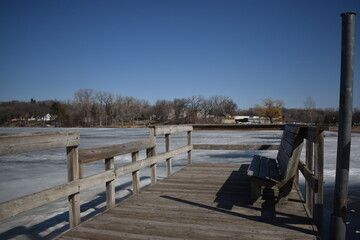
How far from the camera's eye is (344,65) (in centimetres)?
257

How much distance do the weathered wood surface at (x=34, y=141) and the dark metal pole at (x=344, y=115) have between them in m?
2.68

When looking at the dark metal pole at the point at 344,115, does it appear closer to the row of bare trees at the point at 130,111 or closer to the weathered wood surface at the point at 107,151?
the weathered wood surface at the point at 107,151

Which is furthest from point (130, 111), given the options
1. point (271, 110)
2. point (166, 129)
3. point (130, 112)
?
point (166, 129)

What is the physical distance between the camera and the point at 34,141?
8.66 ft

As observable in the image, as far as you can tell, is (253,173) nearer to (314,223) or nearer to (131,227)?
(314,223)

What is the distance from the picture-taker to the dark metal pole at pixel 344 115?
8.39 ft

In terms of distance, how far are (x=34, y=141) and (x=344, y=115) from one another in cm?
287

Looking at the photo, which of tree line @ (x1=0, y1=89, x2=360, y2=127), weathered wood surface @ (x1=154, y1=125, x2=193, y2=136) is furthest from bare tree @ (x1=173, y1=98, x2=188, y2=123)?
weathered wood surface @ (x1=154, y1=125, x2=193, y2=136)

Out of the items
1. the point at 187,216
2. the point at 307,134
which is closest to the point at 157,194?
the point at 187,216

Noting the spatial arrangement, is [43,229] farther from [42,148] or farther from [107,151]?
[42,148]

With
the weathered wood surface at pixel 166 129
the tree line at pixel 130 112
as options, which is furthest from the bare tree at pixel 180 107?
the weathered wood surface at pixel 166 129

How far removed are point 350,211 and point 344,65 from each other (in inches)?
150

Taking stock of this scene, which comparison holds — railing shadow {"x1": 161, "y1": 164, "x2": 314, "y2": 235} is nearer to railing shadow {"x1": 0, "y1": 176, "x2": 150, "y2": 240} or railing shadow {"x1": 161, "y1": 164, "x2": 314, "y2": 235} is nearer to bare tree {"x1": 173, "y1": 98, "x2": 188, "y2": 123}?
railing shadow {"x1": 0, "y1": 176, "x2": 150, "y2": 240}

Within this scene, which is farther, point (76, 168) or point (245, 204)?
point (245, 204)
